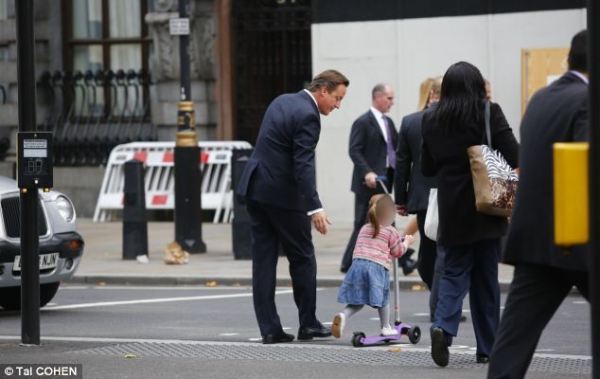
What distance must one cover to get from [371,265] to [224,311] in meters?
3.05

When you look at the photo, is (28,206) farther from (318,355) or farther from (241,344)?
(318,355)

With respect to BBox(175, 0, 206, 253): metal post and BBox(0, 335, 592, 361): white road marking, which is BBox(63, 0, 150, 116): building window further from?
BBox(0, 335, 592, 361): white road marking

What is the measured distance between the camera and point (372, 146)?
14.8 metres

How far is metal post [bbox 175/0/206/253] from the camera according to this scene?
696 inches

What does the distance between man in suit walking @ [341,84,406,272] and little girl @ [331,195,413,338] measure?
4.66 meters

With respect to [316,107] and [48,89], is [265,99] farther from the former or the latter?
[316,107]

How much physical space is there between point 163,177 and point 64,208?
384 inches

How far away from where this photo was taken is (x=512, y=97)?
2019 centimetres

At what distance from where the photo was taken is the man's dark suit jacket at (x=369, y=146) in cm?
1472

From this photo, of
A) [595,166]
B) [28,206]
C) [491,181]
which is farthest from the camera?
[28,206]

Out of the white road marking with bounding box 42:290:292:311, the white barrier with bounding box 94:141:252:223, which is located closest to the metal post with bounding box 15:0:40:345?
the white road marking with bounding box 42:290:292:311

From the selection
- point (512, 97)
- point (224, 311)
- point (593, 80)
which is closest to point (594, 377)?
point (593, 80)

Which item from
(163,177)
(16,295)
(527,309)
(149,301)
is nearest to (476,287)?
(527,309)

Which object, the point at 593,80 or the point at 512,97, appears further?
the point at 512,97
